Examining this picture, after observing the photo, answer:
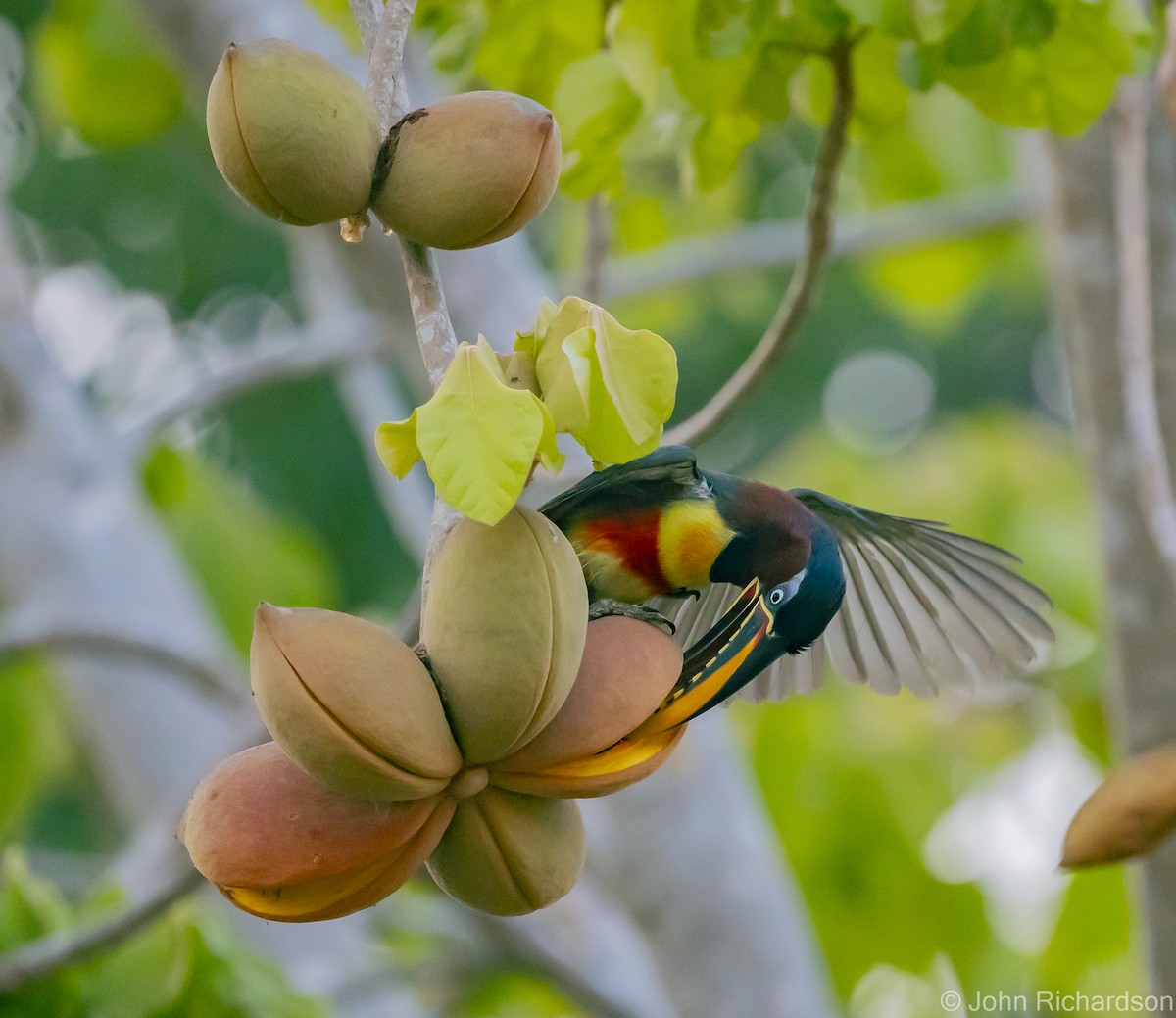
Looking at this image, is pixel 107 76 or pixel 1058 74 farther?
pixel 107 76

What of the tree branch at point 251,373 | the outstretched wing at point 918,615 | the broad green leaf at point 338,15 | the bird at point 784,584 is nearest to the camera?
the bird at point 784,584

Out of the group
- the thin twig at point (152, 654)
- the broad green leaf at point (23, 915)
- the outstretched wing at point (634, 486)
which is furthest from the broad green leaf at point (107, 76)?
the outstretched wing at point (634, 486)

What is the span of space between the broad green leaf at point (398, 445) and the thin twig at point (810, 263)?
0.65m

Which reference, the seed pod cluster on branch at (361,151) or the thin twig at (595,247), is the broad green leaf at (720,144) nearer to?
the thin twig at (595,247)

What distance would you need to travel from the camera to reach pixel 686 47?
142cm

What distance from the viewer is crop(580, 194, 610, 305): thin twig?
69.7 inches

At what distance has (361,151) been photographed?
2.78 feet

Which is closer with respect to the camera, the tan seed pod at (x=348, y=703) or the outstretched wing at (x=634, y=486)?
the tan seed pod at (x=348, y=703)

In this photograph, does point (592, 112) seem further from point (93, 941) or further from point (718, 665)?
point (93, 941)

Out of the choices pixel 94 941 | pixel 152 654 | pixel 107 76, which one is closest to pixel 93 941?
pixel 94 941

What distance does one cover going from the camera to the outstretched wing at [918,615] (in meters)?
1.35

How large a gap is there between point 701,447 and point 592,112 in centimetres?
126

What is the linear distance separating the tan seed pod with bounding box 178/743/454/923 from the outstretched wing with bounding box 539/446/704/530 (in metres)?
0.42

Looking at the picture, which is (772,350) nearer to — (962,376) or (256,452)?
(256,452)
